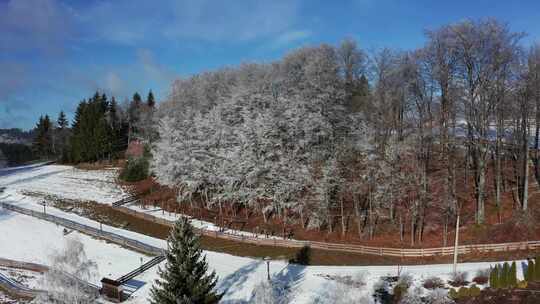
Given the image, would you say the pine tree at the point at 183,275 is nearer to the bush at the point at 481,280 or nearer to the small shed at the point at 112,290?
the small shed at the point at 112,290

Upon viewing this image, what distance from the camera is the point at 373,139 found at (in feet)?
124

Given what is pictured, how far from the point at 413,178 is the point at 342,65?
21.1 meters

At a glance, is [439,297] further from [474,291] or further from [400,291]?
[400,291]

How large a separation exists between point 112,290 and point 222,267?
25.0ft

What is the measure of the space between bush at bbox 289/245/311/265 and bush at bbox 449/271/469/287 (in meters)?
9.96

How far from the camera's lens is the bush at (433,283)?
22686 millimetres

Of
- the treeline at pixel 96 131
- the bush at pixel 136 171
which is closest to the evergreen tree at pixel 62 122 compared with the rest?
the treeline at pixel 96 131

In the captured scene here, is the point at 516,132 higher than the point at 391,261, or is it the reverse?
the point at 516,132

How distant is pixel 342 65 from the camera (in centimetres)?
5012

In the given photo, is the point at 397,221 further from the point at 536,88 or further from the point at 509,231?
the point at 536,88

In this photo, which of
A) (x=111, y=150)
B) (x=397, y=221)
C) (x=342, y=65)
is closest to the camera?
(x=397, y=221)

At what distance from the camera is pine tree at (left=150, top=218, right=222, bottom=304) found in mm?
18094

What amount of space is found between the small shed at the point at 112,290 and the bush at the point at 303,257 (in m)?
12.1

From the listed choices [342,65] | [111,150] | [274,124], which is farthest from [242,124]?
[111,150]
